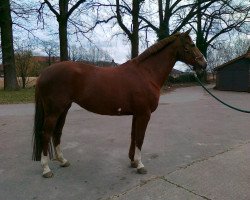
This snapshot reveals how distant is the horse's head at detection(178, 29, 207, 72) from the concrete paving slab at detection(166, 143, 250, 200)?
1516mm

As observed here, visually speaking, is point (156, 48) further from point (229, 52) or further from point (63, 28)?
point (229, 52)

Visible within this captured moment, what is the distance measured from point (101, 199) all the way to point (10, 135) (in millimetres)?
4054

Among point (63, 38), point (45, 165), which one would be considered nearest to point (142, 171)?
point (45, 165)

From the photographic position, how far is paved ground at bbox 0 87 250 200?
3584 millimetres

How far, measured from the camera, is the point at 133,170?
4.37 m

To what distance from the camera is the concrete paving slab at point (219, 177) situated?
356 centimetres

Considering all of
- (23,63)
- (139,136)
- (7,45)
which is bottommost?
(139,136)

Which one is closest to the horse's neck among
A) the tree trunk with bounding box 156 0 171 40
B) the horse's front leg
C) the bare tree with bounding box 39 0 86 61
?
the horse's front leg

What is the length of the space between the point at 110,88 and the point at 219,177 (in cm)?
193

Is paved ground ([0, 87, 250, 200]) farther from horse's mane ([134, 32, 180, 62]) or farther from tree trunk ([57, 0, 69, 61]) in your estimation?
tree trunk ([57, 0, 69, 61])

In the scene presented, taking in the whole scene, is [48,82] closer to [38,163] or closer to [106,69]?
[106,69]

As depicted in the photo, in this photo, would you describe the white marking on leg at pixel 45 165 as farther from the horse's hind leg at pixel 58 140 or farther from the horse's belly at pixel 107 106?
the horse's belly at pixel 107 106

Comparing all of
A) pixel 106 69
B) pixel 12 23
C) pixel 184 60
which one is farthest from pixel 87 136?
pixel 12 23

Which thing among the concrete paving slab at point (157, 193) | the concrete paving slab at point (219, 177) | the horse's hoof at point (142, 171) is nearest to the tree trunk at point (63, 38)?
the concrete paving slab at point (219, 177)
